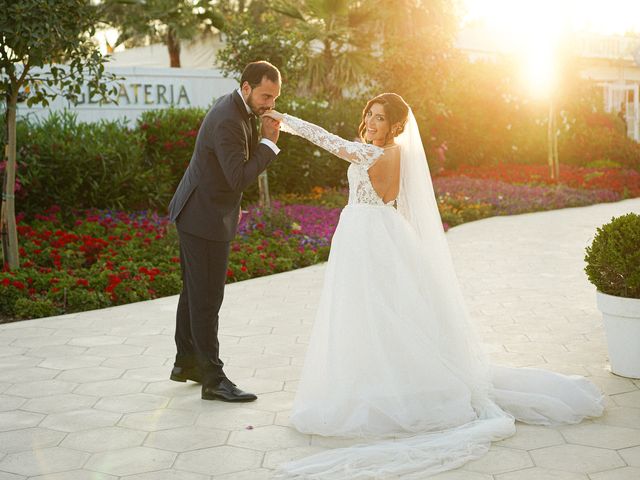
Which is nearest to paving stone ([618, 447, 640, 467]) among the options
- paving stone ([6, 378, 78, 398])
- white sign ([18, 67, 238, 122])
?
paving stone ([6, 378, 78, 398])

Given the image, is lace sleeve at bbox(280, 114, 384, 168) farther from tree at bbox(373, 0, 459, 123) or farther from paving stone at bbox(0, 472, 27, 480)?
tree at bbox(373, 0, 459, 123)

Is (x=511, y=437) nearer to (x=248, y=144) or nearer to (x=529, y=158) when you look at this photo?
(x=248, y=144)

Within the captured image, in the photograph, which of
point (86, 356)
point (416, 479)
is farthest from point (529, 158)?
point (416, 479)

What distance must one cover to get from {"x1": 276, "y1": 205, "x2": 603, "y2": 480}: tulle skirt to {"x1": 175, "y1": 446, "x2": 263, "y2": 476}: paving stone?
1.33 ft

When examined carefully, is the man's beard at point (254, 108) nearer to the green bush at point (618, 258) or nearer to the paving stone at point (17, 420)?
the paving stone at point (17, 420)

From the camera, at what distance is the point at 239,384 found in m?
5.28

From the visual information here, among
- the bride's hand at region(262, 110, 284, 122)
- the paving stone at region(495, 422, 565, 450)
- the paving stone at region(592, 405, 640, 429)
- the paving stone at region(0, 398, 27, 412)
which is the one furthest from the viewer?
the paving stone at region(0, 398, 27, 412)

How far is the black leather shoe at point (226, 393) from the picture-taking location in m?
4.89

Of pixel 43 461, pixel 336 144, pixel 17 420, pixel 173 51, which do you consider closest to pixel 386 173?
pixel 336 144

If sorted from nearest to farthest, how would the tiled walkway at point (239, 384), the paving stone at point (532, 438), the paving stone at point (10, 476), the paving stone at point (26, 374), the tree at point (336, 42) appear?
the paving stone at point (10, 476), the tiled walkway at point (239, 384), the paving stone at point (532, 438), the paving stone at point (26, 374), the tree at point (336, 42)

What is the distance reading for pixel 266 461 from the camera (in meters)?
3.96

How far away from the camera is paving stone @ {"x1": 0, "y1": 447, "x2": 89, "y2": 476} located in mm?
3893

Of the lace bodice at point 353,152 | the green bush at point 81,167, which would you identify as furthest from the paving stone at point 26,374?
the green bush at point 81,167

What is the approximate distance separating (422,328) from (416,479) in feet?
3.45
